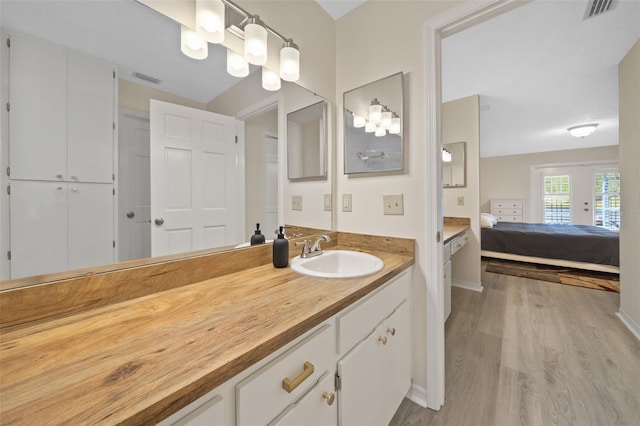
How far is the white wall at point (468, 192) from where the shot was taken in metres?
3.07

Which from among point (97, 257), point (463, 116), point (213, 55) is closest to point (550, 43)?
point (463, 116)

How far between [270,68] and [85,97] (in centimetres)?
82

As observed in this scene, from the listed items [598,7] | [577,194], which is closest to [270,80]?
[598,7]

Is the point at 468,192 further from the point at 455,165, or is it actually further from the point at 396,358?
the point at 396,358

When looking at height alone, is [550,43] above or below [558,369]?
above

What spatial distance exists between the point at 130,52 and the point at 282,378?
3.54 feet

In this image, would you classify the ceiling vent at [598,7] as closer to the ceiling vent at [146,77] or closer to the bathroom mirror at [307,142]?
the bathroom mirror at [307,142]

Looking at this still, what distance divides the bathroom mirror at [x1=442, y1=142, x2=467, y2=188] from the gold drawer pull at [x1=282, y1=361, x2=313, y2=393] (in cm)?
306

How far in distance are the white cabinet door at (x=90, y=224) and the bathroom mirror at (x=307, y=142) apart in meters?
0.87

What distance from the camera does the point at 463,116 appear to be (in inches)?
126

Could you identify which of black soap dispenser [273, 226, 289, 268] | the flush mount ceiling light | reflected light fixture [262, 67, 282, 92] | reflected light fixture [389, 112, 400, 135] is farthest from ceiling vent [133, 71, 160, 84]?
the flush mount ceiling light

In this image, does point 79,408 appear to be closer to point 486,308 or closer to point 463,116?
point 486,308

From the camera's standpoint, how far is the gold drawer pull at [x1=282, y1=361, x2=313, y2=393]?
60 cm

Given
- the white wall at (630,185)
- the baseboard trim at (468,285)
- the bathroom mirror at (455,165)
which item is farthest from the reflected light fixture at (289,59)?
the baseboard trim at (468,285)
